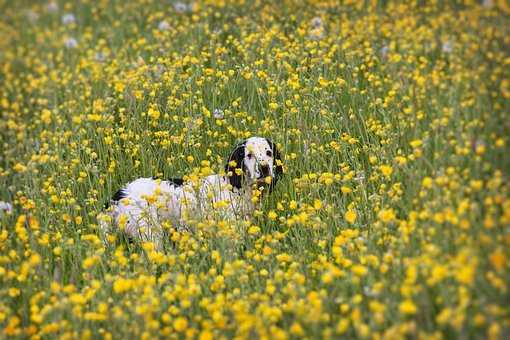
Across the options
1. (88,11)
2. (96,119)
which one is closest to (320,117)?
(96,119)

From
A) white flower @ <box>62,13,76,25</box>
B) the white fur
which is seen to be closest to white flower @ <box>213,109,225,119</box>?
the white fur

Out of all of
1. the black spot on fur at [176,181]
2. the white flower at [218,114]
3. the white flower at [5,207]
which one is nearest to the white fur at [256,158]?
the black spot on fur at [176,181]

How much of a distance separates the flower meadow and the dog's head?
0.17 m

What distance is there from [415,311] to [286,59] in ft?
13.0

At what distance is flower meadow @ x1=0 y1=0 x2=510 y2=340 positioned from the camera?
3344 mm

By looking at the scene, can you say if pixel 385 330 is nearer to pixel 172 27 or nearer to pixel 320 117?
pixel 320 117

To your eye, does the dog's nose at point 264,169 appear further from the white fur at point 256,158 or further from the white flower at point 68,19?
the white flower at point 68,19

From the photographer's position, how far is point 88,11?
9500 mm

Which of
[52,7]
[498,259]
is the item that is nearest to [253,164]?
[498,259]

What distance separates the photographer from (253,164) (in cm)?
471

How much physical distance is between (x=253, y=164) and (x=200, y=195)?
16.0 inches

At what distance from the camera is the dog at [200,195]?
464 centimetres

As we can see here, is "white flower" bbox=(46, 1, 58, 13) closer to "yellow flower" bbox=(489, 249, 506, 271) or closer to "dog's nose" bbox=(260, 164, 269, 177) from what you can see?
"dog's nose" bbox=(260, 164, 269, 177)

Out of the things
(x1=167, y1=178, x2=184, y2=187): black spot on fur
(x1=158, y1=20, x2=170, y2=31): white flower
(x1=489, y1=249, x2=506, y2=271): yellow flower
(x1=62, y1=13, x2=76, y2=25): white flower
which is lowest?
(x1=489, y1=249, x2=506, y2=271): yellow flower
